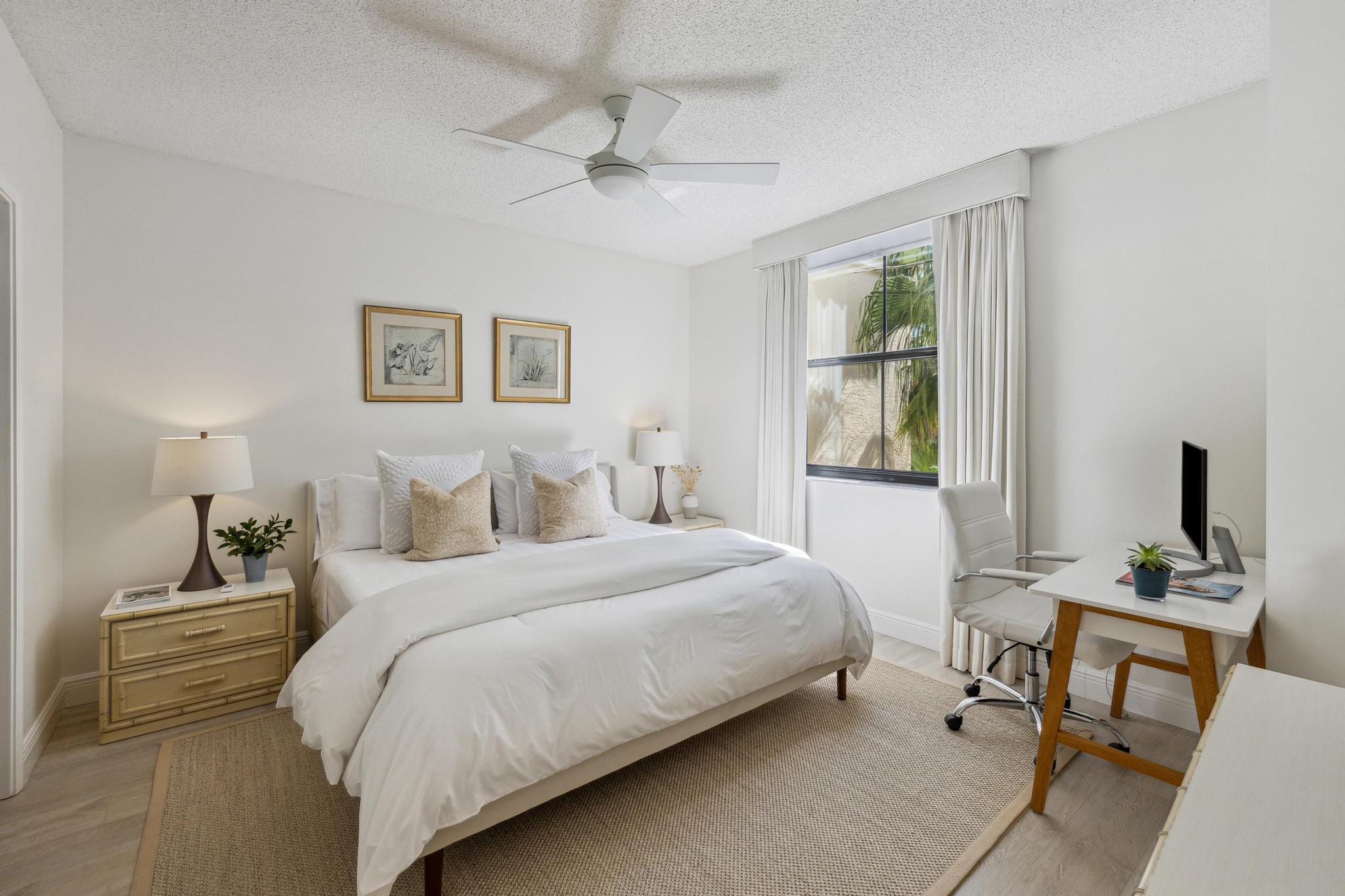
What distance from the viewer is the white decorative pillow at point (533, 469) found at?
348cm

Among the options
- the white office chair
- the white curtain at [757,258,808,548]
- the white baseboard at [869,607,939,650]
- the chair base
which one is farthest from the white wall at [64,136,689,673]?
the chair base

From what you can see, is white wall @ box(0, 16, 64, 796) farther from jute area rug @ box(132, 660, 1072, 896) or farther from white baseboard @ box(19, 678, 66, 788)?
jute area rug @ box(132, 660, 1072, 896)

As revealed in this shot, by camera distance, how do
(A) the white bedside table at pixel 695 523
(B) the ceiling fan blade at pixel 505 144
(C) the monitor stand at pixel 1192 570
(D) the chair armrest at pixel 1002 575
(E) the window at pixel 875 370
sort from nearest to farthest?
(C) the monitor stand at pixel 1192 570
(B) the ceiling fan blade at pixel 505 144
(D) the chair armrest at pixel 1002 575
(E) the window at pixel 875 370
(A) the white bedside table at pixel 695 523

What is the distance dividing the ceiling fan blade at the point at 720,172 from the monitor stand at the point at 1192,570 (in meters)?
2.06

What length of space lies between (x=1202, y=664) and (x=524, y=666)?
1952mm

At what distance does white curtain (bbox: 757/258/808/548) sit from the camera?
4105mm

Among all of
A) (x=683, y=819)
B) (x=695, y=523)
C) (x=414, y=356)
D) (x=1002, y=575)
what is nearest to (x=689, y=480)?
(x=695, y=523)

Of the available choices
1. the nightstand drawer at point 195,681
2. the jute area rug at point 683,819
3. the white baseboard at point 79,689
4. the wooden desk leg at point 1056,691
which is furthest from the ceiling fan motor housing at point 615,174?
the white baseboard at point 79,689

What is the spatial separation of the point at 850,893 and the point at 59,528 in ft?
11.6

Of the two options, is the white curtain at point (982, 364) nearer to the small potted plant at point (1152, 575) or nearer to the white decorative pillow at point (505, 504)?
the small potted plant at point (1152, 575)

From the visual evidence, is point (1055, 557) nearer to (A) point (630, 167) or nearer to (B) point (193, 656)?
(A) point (630, 167)

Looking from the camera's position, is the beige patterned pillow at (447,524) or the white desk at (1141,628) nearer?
the white desk at (1141,628)

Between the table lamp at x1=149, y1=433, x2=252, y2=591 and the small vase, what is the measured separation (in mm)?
104

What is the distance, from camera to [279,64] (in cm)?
221
